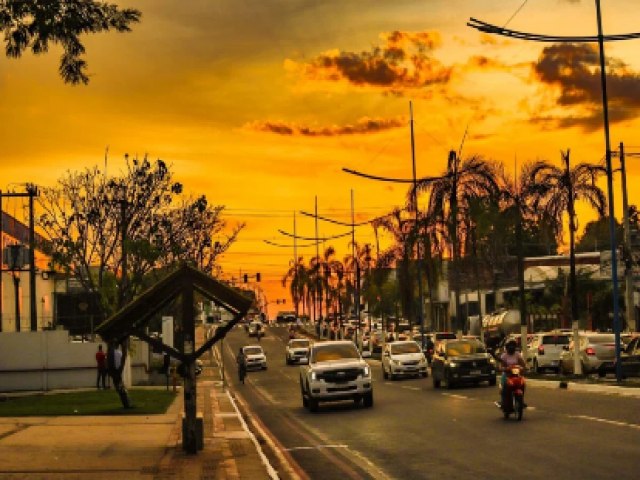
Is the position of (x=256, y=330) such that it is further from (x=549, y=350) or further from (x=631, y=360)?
(x=631, y=360)

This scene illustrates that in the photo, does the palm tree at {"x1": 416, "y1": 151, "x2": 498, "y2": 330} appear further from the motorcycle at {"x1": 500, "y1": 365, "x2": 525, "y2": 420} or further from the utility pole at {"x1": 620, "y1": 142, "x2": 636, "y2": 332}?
the motorcycle at {"x1": 500, "y1": 365, "x2": 525, "y2": 420}

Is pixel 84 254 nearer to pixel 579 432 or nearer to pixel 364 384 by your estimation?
pixel 364 384

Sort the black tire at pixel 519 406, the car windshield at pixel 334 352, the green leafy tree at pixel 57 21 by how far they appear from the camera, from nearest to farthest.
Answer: the green leafy tree at pixel 57 21, the black tire at pixel 519 406, the car windshield at pixel 334 352

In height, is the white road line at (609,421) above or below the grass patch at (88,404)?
above

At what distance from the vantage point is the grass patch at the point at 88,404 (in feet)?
115

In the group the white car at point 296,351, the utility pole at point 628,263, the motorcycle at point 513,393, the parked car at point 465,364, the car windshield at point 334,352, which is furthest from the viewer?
the white car at point 296,351

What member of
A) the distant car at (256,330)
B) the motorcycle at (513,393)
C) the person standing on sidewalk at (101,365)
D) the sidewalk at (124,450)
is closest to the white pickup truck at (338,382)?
the sidewalk at (124,450)

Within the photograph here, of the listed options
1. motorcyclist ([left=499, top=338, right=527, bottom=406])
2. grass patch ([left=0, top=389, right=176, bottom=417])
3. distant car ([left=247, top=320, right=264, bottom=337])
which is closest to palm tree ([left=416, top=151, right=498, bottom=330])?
grass patch ([left=0, top=389, right=176, bottom=417])

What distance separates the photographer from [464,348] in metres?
44.4

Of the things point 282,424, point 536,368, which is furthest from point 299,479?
point 536,368

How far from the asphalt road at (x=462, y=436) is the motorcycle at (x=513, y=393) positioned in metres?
0.36

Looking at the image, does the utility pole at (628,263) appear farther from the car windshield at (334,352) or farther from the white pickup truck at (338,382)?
the white pickup truck at (338,382)

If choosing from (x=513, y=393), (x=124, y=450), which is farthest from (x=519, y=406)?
(x=124, y=450)

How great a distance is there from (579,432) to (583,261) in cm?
10098
